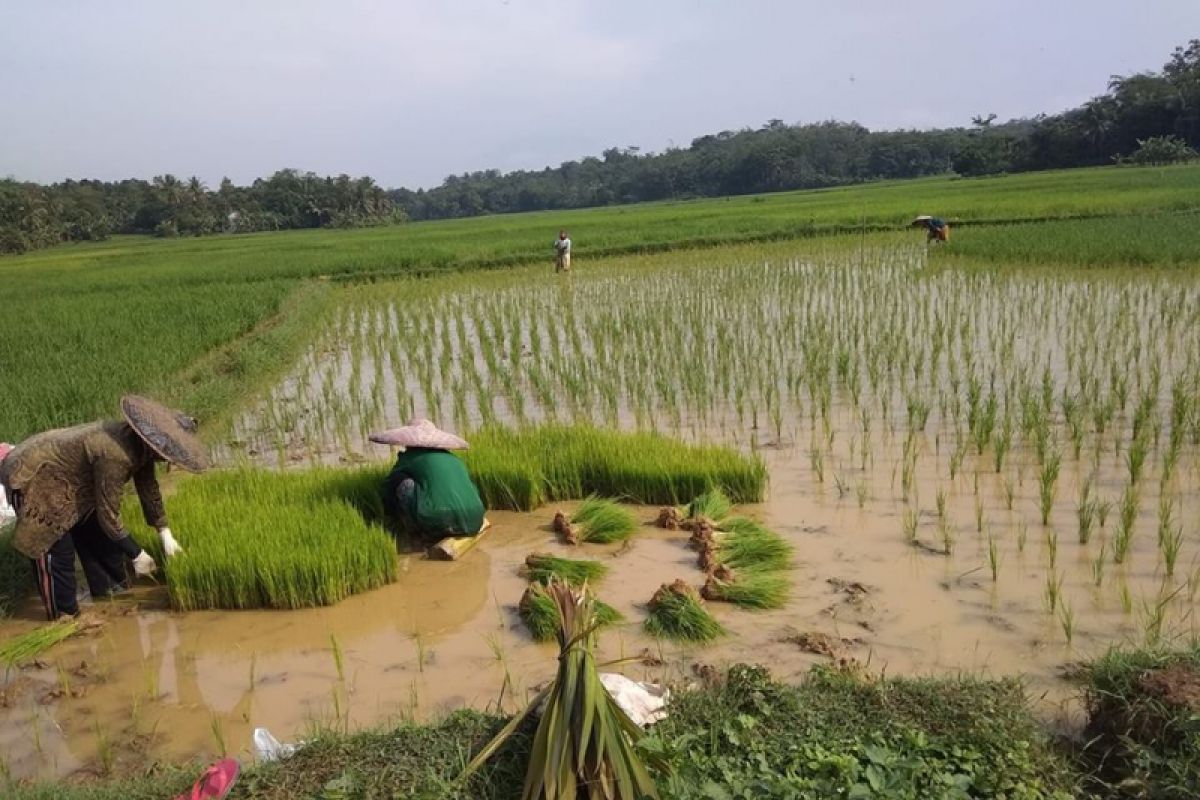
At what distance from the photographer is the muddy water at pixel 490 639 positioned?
9.85 feet

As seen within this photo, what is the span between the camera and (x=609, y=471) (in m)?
4.87

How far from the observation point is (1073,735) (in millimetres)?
2539

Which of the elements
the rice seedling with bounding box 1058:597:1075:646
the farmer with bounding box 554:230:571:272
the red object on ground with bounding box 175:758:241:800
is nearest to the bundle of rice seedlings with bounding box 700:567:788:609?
the rice seedling with bounding box 1058:597:1075:646

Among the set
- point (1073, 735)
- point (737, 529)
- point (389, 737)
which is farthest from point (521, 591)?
point (1073, 735)

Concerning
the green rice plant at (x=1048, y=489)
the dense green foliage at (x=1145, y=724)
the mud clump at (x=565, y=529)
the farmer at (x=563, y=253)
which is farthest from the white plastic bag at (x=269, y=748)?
the farmer at (x=563, y=253)

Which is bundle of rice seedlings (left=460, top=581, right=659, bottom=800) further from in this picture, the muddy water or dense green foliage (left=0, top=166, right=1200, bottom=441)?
dense green foliage (left=0, top=166, right=1200, bottom=441)

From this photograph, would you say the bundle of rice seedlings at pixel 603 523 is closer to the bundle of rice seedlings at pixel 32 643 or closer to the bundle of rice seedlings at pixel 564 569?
the bundle of rice seedlings at pixel 564 569

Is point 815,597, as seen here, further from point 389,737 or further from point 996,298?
point 996,298

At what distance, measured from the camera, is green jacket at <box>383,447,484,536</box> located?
165 inches

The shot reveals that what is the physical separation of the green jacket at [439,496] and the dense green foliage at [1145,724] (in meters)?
2.71

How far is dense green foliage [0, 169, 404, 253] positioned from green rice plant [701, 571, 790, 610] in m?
46.8

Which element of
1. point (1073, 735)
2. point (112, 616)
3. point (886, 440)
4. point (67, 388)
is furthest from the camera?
point (67, 388)

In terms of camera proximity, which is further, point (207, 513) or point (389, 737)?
point (207, 513)

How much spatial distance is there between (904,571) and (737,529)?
0.79m
